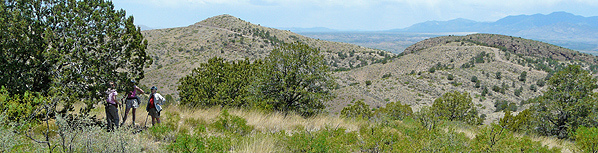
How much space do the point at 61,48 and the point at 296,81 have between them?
9180 millimetres

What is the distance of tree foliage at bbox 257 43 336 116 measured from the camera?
13539mm

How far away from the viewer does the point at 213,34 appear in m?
79.5

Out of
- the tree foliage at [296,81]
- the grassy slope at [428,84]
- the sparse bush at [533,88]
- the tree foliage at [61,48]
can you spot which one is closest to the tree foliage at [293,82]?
the tree foliage at [296,81]

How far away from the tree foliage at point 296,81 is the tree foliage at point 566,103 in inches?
497

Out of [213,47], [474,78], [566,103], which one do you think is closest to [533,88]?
[474,78]

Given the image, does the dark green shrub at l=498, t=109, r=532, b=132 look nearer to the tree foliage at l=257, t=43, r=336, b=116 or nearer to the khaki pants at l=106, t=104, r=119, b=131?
the tree foliage at l=257, t=43, r=336, b=116

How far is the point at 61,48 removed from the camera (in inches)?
235

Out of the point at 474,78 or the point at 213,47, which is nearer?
the point at 474,78

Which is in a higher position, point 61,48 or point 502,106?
point 61,48

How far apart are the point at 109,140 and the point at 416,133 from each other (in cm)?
628

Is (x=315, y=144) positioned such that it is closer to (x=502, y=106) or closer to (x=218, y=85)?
(x=218, y=85)

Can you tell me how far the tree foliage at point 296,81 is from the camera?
13539 mm

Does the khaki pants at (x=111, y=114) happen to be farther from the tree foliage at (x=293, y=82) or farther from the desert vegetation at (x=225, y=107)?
the tree foliage at (x=293, y=82)

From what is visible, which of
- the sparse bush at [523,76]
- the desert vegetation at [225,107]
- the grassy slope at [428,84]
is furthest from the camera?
the sparse bush at [523,76]
